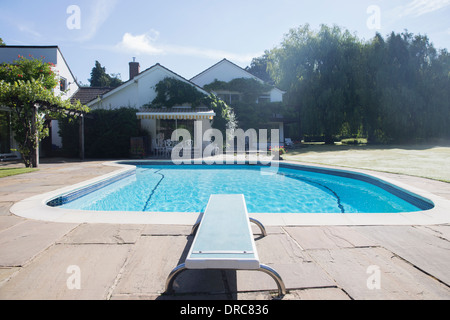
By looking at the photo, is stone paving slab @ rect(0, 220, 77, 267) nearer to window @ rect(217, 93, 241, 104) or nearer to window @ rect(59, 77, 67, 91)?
window @ rect(59, 77, 67, 91)

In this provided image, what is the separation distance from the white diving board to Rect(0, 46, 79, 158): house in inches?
637

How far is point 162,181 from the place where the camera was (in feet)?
33.9

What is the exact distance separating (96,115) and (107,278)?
16.2m

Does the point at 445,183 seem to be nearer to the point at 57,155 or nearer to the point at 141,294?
the point at 141,294

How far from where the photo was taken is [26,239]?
3.43m

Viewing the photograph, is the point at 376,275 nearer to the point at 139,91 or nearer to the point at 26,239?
the point at 26,239

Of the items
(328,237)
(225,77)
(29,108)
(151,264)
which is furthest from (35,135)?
(225,77)

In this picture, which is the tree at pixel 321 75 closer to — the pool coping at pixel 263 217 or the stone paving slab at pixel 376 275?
the pool coping at pixel 263 217

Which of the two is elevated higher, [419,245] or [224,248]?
[224,248]

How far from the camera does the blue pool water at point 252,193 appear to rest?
6.72 meters

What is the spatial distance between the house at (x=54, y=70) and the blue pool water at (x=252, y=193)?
9208 mm

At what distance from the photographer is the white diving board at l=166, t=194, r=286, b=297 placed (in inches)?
76.8

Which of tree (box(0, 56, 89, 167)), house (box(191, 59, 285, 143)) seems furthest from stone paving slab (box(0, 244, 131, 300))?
house (box(191, 59, 285, 143))

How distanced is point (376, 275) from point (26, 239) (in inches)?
168
